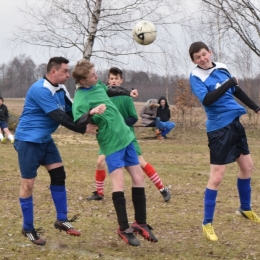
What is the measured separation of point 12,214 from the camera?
7223 millimetres

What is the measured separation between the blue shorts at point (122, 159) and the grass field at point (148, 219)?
2.79 feet

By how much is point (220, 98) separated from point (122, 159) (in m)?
1.24

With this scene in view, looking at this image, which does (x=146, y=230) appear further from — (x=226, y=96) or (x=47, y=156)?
(x=226, y=96)

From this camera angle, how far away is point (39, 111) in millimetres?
5562

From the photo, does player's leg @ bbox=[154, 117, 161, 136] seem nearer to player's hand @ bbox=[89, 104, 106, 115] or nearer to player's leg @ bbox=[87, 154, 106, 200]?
player's leg @ bbox=[87, 154, 106, 200]

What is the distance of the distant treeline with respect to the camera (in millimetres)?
26062

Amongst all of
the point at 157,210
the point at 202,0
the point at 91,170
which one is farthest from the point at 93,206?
the point at 202,0

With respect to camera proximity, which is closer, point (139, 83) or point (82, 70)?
point (82, 70)

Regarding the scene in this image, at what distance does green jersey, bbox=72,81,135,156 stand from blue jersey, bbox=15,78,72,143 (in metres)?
Answer: 0.24

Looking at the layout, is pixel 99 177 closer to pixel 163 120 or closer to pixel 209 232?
pixel 209 232

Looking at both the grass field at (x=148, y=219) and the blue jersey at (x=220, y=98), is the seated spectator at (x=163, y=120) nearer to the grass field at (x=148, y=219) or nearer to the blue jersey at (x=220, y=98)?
the grass field at (x=148, y=219)

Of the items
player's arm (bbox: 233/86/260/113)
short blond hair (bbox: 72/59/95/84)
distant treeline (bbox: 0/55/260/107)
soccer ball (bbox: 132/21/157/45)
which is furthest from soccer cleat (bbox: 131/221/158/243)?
distant treeline (bbox: 0/55/260/107)

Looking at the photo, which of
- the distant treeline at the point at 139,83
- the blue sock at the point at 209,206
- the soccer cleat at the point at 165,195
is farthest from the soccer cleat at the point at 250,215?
the distant treeline at the point at 139,83

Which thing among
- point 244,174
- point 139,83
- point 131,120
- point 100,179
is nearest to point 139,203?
point 244,174
